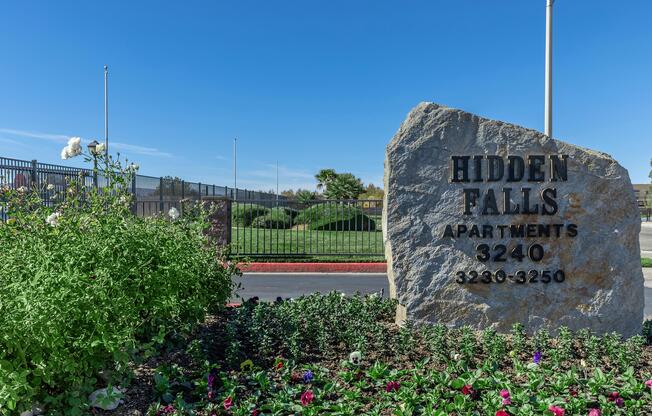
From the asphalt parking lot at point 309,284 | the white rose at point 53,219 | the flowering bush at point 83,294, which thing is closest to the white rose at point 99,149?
the flowering bush at point 83,294

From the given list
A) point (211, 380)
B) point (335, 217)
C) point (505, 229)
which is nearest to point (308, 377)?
point (211, 380)

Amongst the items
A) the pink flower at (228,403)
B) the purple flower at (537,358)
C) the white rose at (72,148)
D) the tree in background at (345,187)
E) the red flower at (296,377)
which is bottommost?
the pink flower at (228,403)

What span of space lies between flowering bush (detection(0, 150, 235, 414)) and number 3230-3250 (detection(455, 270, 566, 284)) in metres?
Answer: 2.57

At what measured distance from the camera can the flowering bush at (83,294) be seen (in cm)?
303

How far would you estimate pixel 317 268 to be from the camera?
460 inches

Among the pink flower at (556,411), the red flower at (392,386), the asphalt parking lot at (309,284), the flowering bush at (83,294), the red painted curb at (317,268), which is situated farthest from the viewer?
the red painted curb at (317,268)

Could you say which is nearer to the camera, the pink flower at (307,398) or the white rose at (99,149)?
the pink flower at (307,398)

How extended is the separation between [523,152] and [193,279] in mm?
3455

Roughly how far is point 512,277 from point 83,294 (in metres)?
3.84

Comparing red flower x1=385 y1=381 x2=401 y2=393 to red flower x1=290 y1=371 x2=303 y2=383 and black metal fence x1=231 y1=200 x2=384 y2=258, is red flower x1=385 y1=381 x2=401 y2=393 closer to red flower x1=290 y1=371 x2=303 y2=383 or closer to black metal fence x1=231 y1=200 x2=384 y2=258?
red flower x1=290 y1=371 x2=303 y2=383

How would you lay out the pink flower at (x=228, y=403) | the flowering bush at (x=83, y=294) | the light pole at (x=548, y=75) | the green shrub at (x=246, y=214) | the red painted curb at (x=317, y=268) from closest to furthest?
the flowering bush at (x=83, y=294), the pink flower at (x=228, y=403), the light pole at (x=548, y=75), the red painted curb at (x=317, y=268), the green shrub at (x=246, y=214)

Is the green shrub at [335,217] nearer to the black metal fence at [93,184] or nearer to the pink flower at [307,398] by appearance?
the black metal fence at [93,184]

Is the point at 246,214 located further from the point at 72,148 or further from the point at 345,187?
the point at 345,187

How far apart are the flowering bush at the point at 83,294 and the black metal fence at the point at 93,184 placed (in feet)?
3.07
